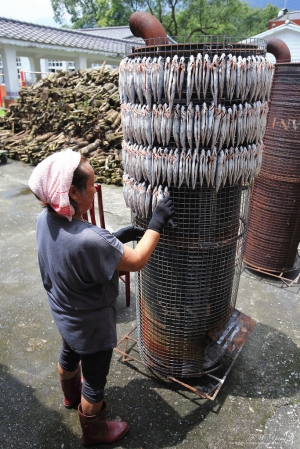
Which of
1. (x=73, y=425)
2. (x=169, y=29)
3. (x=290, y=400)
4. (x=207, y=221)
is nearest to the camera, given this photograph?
(x=207, y=221)

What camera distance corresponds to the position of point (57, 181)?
1.80 m

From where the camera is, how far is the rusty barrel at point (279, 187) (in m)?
3.91

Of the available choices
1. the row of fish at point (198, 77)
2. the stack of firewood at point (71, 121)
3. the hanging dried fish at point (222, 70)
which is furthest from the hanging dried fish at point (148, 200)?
the stack of firewood at point (71, 121)

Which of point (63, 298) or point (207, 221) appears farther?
point (207, 221)

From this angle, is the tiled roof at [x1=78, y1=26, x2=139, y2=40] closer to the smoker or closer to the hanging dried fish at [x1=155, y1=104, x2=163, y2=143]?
the smoker

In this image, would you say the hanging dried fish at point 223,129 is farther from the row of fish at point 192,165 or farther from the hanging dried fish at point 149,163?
the hanging dried fish at point 149,163

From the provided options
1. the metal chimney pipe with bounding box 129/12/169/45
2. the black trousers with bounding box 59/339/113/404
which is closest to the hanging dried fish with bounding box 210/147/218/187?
the metal chimney pipe with bounding box 129/12/169/45

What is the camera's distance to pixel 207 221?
7.98 feet

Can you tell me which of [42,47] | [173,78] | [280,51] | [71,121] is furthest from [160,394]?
[42,47]

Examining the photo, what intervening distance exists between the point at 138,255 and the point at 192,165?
0.68m

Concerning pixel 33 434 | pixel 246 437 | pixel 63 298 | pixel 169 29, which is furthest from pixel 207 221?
pixel 169 29

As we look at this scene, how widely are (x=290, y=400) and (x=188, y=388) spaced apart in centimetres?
86

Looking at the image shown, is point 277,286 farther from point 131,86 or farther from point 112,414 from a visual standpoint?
point 131,86

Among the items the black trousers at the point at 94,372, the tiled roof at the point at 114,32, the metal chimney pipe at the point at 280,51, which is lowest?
the black trousers at the point at 94,372
